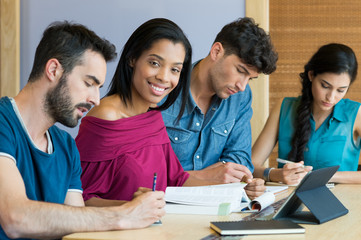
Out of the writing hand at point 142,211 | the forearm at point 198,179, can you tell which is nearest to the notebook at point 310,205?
the writing hand at point 142,211

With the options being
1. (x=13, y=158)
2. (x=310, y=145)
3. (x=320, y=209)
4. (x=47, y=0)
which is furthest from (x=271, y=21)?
(x=13, y=158)

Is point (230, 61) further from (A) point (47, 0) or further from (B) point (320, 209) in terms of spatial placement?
(A) point (47, 0)

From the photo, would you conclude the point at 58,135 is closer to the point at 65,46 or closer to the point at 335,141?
the point at 65,46

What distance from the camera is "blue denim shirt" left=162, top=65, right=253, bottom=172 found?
8.46 feet

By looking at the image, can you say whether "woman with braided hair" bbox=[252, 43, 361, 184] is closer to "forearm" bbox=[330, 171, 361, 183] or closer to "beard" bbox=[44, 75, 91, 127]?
"forearm" bbox=[330, 171, 361, 183]

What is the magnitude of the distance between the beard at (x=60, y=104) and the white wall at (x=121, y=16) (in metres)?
1.78

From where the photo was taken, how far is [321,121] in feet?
9.76

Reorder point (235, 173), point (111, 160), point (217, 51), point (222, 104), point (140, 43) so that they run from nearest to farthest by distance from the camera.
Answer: point (111, 160), point (140, 43), point (235, 173), point (217, 51), point (222, 104)

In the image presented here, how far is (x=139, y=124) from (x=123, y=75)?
0.21 meters

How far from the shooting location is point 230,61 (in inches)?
99.3

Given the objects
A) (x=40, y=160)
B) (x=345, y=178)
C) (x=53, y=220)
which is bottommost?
(x=345, y=178)

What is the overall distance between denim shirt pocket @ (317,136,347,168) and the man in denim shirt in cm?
45

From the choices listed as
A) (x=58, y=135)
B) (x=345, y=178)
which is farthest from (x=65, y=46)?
(x=345, y=178)

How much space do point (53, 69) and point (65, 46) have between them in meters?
0.08
